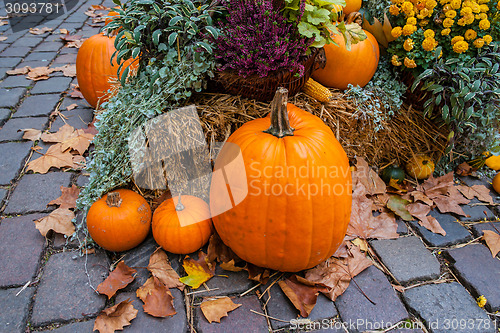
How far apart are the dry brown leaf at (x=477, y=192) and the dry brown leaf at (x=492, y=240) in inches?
14.1

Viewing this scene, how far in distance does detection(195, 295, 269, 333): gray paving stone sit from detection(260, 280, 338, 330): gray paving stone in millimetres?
57

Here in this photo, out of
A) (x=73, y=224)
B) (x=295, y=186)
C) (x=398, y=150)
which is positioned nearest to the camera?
(x=295, y=186)

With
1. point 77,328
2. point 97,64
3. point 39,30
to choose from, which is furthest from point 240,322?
point 39,30

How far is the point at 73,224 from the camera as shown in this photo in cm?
207

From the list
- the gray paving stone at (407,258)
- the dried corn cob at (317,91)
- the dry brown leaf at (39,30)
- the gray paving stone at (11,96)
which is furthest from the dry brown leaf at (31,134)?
the gray paving stone at (407,258)

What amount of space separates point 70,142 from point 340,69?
2219mm

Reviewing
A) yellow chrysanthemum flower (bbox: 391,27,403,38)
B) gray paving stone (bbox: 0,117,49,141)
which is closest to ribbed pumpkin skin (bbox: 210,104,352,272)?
yellow chrysanthemum flower (bbox: 391,27,403,38)

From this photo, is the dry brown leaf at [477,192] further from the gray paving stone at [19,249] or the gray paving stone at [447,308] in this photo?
the gray paving stone at [19,249]

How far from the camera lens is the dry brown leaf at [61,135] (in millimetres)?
2757

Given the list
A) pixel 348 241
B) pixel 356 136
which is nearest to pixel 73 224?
pixel 348 241

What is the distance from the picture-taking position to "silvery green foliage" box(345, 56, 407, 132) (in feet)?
7.92

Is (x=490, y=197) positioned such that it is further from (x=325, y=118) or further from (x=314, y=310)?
(x=314, y=310)

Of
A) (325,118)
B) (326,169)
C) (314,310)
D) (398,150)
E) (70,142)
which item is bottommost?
A: (70,142)

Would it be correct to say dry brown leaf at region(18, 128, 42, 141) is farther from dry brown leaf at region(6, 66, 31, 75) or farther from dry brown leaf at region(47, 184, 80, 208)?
dry brown leaf at region(6, 66, 31, 75)
